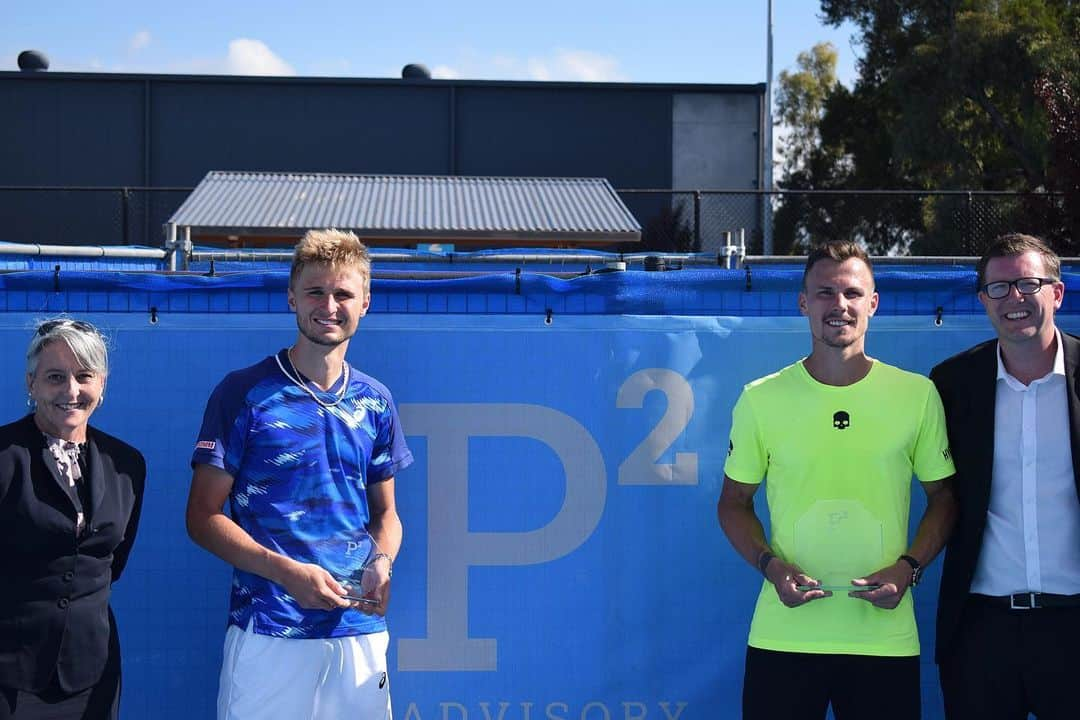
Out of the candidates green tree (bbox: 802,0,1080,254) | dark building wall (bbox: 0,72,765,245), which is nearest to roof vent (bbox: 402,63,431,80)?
dark building wall (bbox: 0,72,765,245)

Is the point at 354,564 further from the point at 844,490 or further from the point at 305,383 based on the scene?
the point at 844,490

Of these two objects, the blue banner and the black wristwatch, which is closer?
the black wristwatch

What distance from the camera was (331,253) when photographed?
10.9ft

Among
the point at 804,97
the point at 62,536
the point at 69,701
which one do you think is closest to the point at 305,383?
the point at 62,536

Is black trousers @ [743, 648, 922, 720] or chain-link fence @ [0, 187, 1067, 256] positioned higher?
chain-link fence @ [0, 187, 1067, 256]

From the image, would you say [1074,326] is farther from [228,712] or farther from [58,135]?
[58,135]

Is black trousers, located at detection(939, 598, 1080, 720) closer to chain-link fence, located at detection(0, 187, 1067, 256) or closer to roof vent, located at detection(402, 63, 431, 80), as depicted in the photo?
chain-link fence, located at detection(0, 187, 1067, 256)

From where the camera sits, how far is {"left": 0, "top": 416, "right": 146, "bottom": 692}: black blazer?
2982 mm

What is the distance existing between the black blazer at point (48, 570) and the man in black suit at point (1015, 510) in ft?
7.88

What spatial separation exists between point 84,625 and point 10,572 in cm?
24

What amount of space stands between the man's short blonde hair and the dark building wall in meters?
Result: 23.4

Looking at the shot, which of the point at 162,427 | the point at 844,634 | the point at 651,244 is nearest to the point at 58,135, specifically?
the point at 651,244

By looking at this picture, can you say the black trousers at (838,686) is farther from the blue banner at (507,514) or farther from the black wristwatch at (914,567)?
the blue banner at (507,514)

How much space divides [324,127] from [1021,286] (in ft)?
80.6
